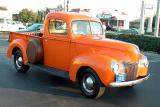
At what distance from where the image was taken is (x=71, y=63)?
7.98m

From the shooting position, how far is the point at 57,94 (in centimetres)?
762

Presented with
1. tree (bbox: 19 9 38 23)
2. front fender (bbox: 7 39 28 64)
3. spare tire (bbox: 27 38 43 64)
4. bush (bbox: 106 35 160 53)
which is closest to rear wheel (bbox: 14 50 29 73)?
front fender (bbox: 7 39 28 64)

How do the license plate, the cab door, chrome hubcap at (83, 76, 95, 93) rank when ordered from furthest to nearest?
1. the cab door
2. chrome hubcap at (83, 76, 95, 93)
3. the license plate

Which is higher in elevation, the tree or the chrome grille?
the tree

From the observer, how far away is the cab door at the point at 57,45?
8.32 meters

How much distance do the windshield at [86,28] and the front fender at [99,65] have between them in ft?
3.35

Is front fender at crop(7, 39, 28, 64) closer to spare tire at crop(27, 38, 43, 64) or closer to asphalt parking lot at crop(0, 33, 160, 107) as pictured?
spare tire at crop(27, 38, 43, 64)

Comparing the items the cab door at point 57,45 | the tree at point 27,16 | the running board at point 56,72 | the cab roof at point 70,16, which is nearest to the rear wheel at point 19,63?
the running board at point 56,72

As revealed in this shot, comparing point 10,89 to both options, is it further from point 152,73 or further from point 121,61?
point 152,73

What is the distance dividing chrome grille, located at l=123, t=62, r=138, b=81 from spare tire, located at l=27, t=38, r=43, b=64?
280cm

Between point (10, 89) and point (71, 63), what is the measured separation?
5.35 feet

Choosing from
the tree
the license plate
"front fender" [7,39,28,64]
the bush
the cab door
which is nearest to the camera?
the license plate

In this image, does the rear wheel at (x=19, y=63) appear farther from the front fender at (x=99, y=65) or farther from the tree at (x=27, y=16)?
the tree at (x=27, y=16)

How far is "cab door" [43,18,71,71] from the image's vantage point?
832 centimetres
